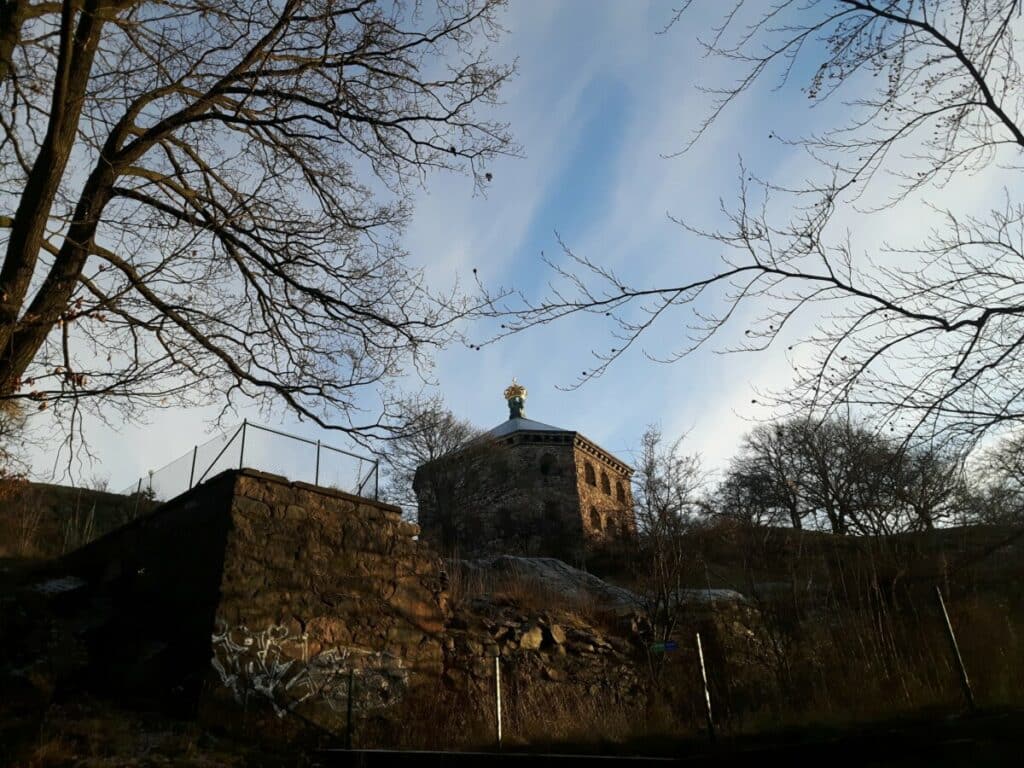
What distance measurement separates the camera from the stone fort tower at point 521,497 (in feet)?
118

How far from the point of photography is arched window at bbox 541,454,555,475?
42.9 meters

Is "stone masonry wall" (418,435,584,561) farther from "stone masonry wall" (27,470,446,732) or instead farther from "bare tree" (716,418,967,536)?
"stone masonry wall" (27,470,446,732)

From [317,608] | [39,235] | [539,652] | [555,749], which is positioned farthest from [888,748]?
[539,652]

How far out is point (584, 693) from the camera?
12.1 m

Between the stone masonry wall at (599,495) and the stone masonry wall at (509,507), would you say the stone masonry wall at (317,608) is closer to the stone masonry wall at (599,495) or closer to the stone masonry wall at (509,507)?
the stone masonry wall at (509,507)

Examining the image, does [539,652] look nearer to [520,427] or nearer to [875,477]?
[875,477]

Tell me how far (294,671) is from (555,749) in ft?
12.3

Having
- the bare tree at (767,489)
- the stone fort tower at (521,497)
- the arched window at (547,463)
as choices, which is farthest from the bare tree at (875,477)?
the arched window at (547,463)

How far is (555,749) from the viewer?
275 inches

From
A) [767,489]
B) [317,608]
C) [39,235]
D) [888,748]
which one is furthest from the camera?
[767,489]

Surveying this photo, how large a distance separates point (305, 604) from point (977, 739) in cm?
765

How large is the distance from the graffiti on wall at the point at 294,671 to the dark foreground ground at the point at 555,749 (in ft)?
2.80

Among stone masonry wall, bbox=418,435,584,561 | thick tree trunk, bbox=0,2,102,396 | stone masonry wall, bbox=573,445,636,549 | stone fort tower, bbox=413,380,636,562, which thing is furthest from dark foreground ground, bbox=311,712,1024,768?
stone masonry wall, bbox=573,445,636,549

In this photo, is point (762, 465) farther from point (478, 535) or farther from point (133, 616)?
point (133, 616)
